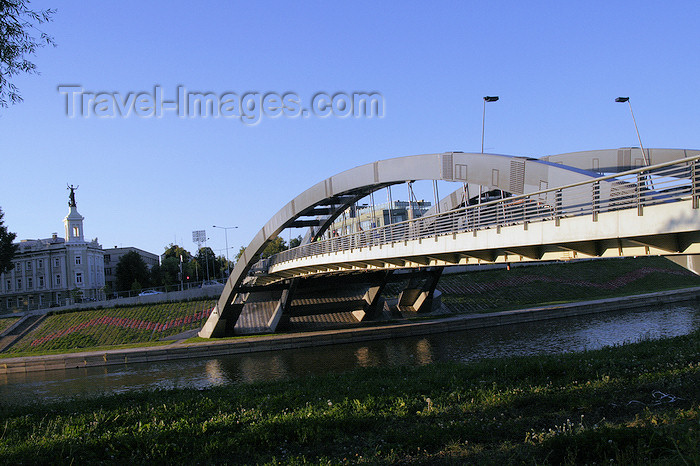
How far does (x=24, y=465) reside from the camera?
6.57m

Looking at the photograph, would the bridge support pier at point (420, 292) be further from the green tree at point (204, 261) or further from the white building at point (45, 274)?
the green tree at point (204, 261)

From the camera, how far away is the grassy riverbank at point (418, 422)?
5.80m

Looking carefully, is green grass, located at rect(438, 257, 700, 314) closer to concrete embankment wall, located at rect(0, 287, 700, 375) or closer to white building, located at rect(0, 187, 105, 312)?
concrete embankment wall, located at rect(0, 287, 700, 375)

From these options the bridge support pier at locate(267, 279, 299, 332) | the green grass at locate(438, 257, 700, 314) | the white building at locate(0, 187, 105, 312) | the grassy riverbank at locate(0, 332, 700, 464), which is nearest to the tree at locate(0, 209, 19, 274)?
the white building at locate(0, 187, 105, 312)

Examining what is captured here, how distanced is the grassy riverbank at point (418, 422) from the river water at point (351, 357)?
9.07 metres

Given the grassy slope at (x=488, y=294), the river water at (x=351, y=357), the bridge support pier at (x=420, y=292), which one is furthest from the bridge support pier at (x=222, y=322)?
the bridge support pier at (x=420, y=292)

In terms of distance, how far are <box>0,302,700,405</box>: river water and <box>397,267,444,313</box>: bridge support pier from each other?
7.41 meters

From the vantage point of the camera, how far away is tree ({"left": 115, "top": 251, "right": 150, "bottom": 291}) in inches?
2941

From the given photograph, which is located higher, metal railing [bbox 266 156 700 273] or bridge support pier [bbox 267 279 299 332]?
metal railing [bbox 266 156 700 273]

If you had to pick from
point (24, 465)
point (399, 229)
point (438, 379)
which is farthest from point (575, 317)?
point (24, 465)

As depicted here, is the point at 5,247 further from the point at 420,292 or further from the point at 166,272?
the point at 420,292

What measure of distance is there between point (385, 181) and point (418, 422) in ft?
61.0

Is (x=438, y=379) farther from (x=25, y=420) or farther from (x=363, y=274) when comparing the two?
(x=363, y=274)

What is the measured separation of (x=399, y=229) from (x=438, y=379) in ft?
36.4
